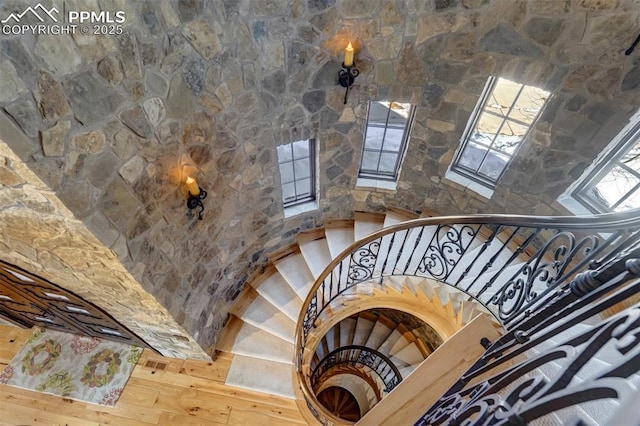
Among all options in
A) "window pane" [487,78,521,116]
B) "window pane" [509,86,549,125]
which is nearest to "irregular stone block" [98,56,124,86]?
"window pane" [487,78,521,116]

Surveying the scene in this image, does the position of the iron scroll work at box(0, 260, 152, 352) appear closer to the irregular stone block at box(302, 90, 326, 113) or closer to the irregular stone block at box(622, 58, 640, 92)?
the irregular stone block at box(302, 90, 326, 113)

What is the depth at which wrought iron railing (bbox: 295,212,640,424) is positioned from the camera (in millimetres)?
2023

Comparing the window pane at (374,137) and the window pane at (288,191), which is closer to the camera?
the window pane at (374,137)

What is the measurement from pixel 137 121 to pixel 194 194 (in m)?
0.74

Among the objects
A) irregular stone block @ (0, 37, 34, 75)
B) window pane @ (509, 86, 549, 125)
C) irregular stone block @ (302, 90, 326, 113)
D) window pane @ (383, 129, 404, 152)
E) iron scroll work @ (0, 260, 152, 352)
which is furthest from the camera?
window pane @ (383, 129, 404, 152)

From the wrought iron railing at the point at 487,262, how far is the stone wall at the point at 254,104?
622 mm

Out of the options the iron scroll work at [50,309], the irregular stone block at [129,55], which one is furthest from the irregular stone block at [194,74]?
the iron scroll work at [50,309]

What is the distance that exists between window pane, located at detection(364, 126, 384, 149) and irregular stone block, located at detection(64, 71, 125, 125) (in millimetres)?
2955

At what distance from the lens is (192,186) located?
255cm

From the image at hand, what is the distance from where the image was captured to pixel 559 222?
6.38 feet

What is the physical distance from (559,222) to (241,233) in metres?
2.97

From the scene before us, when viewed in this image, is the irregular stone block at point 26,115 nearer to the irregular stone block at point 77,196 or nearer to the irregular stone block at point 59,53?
the irregular stone block at point 59,53

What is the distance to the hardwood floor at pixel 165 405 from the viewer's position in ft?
10.9

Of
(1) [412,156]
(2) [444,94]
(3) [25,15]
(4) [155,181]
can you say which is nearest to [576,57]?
(2) [444,94]
